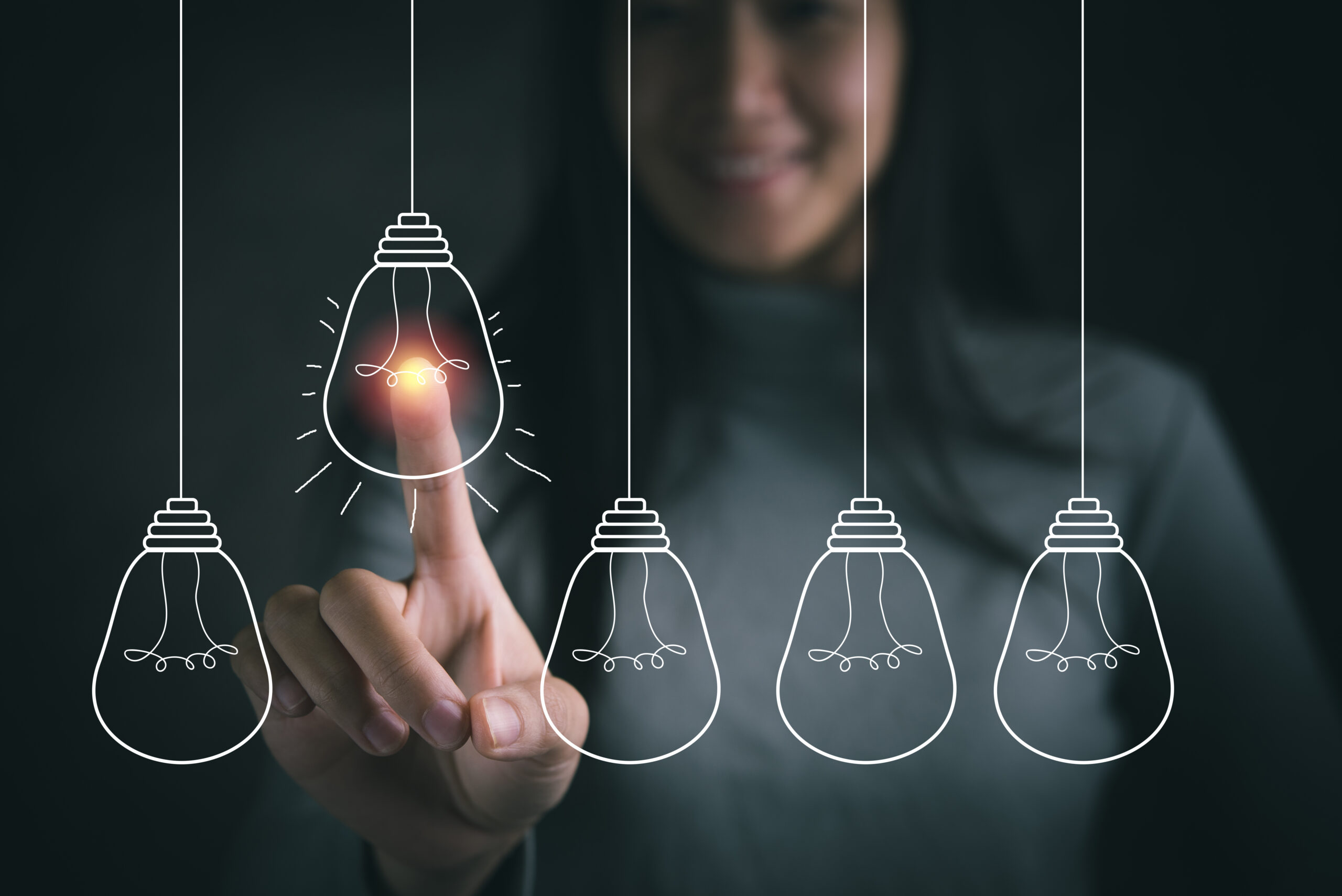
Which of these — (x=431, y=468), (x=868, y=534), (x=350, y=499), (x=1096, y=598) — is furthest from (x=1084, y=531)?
(x=350, y=499)

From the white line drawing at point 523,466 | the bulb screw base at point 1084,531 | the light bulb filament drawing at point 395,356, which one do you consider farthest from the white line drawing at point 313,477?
the bulb screw base at point 1084,531

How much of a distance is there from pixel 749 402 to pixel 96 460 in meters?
0.82

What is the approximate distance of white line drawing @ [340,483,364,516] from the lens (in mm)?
1045

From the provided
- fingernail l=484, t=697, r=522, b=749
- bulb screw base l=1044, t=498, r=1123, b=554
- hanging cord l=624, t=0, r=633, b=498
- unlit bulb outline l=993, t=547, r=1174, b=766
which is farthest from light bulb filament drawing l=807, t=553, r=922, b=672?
fingernail l=484, t=697, r=522, b=749

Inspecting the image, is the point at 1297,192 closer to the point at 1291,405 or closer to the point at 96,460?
the point at 1291,405

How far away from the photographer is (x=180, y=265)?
1.03 m

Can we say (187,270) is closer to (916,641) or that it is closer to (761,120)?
(761,120)

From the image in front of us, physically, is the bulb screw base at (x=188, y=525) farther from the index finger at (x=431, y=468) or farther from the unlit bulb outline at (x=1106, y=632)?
the unlit bulb outline at (x=1106, y=632)

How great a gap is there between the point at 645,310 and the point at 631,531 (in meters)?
0.32

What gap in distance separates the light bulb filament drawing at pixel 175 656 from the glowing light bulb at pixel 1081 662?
0.99m

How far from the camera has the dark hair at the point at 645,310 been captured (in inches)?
41.9

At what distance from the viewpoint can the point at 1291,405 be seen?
1.12 metres

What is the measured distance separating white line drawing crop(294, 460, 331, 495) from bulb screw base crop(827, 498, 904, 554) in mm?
636

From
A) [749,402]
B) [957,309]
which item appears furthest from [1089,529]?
[749,402]
